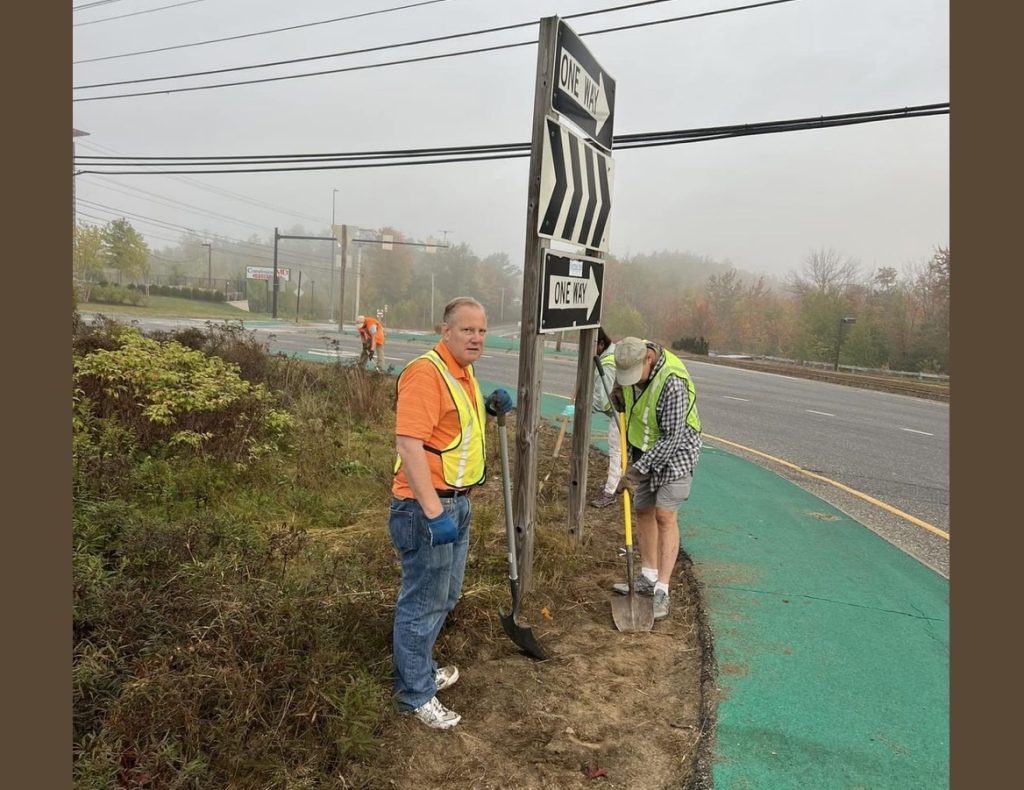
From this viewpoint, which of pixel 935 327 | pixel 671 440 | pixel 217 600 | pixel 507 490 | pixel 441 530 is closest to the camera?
pixel 441 530

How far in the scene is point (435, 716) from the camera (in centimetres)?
277

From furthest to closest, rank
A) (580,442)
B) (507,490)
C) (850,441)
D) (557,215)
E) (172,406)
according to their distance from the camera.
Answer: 1. (850,441)
2. (172,406)
3. (580,442)
4. (557,215)
5. (507,490)

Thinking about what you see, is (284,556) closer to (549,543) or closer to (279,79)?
(549,543)

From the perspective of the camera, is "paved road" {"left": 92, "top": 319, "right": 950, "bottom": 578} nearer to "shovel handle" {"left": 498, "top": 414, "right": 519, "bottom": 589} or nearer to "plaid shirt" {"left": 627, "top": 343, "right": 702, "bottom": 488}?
"plaid shirt" {"left": 627, "top": 343, "right": 702, "bottom": 488}

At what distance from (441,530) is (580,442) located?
8.23 ft

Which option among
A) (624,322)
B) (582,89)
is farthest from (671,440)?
(624,322)

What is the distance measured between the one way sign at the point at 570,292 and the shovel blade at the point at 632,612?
174 centimetres

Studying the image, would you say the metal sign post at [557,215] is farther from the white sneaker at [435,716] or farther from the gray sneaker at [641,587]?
the white sneaker at [435,716]

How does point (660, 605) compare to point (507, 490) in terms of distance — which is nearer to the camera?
point (507, 490)

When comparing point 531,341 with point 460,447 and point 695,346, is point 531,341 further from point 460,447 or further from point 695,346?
point 695,346

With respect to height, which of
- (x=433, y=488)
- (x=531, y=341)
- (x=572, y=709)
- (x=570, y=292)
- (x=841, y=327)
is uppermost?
(x=841, y=327)

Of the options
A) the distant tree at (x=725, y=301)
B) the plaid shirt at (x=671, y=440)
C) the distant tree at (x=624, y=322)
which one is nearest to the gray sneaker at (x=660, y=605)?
the plaid shirt at (x=671, y=440)

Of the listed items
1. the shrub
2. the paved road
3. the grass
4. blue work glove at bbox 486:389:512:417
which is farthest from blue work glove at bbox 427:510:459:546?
the paved road

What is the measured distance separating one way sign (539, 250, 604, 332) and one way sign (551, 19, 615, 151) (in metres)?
0.85
